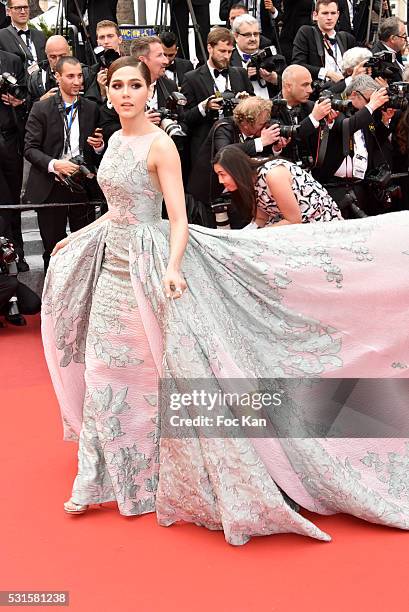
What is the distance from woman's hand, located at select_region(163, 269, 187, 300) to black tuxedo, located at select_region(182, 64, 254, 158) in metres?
3.07

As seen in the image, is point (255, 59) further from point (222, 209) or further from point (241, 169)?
point (241, 169)

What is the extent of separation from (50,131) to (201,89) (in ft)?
3.18

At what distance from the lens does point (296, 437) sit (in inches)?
134

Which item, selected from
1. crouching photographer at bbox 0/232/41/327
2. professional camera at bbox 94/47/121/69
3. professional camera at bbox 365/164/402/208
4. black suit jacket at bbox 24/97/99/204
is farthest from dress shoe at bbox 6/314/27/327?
professional camera at bbox 365/164/402/208

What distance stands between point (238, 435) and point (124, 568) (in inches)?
21.5

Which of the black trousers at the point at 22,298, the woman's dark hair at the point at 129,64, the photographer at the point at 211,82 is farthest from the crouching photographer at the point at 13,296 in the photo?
the woman's dark hair at the point at 129,64

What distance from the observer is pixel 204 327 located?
338cm

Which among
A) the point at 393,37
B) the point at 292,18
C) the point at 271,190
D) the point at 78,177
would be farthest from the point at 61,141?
the point at 292,18

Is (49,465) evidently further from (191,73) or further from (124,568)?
(191,73)

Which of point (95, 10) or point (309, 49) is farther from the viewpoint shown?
point (95, 10)

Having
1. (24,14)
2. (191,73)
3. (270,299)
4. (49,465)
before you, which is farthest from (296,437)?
(24,14)

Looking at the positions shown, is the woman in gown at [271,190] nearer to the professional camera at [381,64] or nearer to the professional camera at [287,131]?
the professional camera at [287,131]

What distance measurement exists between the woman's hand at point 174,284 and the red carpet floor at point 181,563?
0.80m

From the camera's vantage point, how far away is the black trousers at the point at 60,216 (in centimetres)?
630
